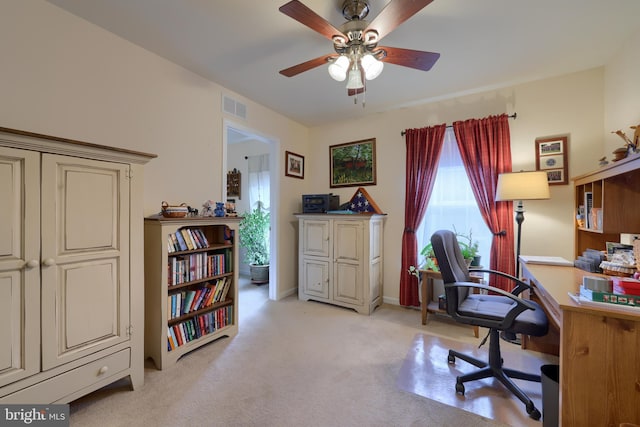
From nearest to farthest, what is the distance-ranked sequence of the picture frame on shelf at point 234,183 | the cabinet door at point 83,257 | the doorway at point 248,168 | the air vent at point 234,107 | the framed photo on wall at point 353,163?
the cabinet door at point 83,257
the air vent at point 234,107
the framed photo on wall at point 353,163
the doorway at point 248,168
the picture frame on shelf at point 234,183

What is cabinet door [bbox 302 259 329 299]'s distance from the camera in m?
3.30

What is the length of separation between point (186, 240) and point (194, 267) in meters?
0.25

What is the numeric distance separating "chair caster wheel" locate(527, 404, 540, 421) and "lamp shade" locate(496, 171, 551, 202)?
153 cm

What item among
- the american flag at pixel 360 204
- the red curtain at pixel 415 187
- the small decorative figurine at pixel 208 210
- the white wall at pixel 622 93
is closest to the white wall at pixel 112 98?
the small decorative figurine at pixel 208 210

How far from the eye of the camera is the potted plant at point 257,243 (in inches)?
170

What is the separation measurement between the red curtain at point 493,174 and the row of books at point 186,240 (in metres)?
2.82

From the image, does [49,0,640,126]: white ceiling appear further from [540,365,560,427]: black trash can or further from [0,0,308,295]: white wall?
[540,365,560,427]: black trash can

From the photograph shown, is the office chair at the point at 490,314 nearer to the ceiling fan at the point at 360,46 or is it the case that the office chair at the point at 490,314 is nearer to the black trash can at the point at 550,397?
the black trash can at the point at 550,397

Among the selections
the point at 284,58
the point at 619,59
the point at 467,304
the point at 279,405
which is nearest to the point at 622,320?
the point at 467,304

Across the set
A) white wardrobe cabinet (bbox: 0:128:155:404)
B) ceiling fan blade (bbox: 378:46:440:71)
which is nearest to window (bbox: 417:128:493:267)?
ceiling fan blade (bbox: 378:46:440:71)

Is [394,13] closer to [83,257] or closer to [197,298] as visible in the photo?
[83,257]

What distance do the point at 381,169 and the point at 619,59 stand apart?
218cm

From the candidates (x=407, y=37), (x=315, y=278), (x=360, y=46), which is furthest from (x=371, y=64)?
(x=315, y=278)

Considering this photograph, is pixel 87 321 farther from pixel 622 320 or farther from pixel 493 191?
Result: pixel 493 191
